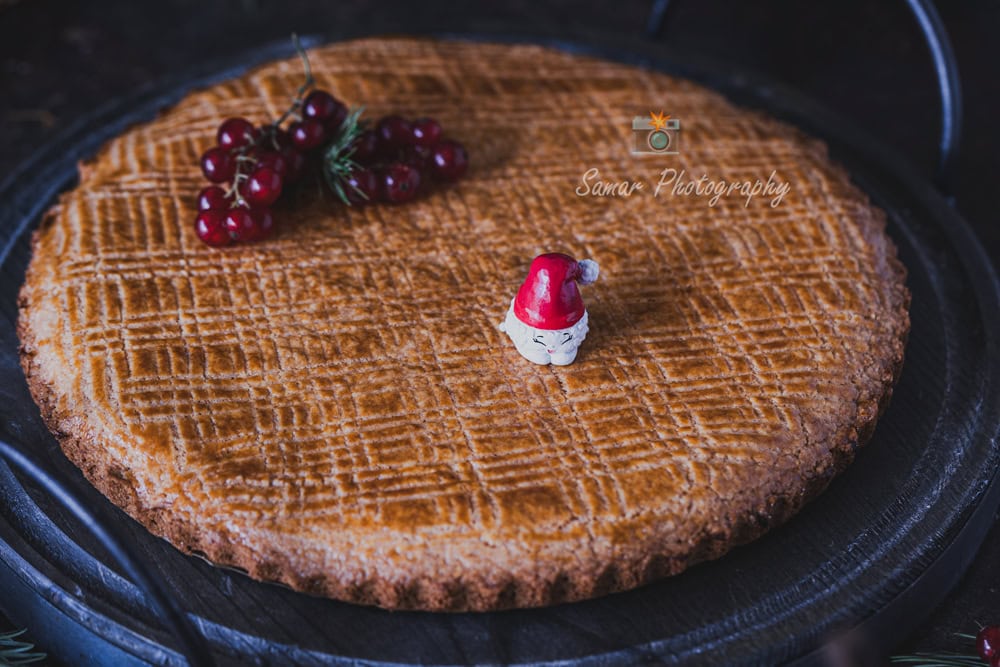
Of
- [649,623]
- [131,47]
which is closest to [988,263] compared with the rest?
[649,623]

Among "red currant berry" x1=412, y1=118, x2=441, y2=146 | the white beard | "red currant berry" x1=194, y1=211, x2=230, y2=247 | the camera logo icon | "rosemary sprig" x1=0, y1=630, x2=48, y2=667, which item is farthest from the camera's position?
the camera logo icon

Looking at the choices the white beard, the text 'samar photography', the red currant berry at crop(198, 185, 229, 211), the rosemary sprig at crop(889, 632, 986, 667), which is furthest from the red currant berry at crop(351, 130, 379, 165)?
the rosemary sprig at crop(889, 632, 986, 667)

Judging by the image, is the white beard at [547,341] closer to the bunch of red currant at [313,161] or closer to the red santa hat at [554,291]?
the red santa hat at [554,291]

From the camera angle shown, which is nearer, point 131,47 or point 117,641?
point 117,641

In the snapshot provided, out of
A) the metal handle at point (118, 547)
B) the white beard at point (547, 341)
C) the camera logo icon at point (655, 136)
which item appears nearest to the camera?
the metal handle at point (118, 547)

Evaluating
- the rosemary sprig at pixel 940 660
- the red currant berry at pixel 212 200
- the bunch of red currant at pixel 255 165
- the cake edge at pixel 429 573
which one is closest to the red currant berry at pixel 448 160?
the bunch of red currant at pixel 255 165

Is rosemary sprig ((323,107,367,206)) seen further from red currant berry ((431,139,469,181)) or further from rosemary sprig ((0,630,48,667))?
rosemary sprig ((0,630,48,667))

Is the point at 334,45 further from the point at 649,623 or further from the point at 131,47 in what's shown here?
the point at 649,623
